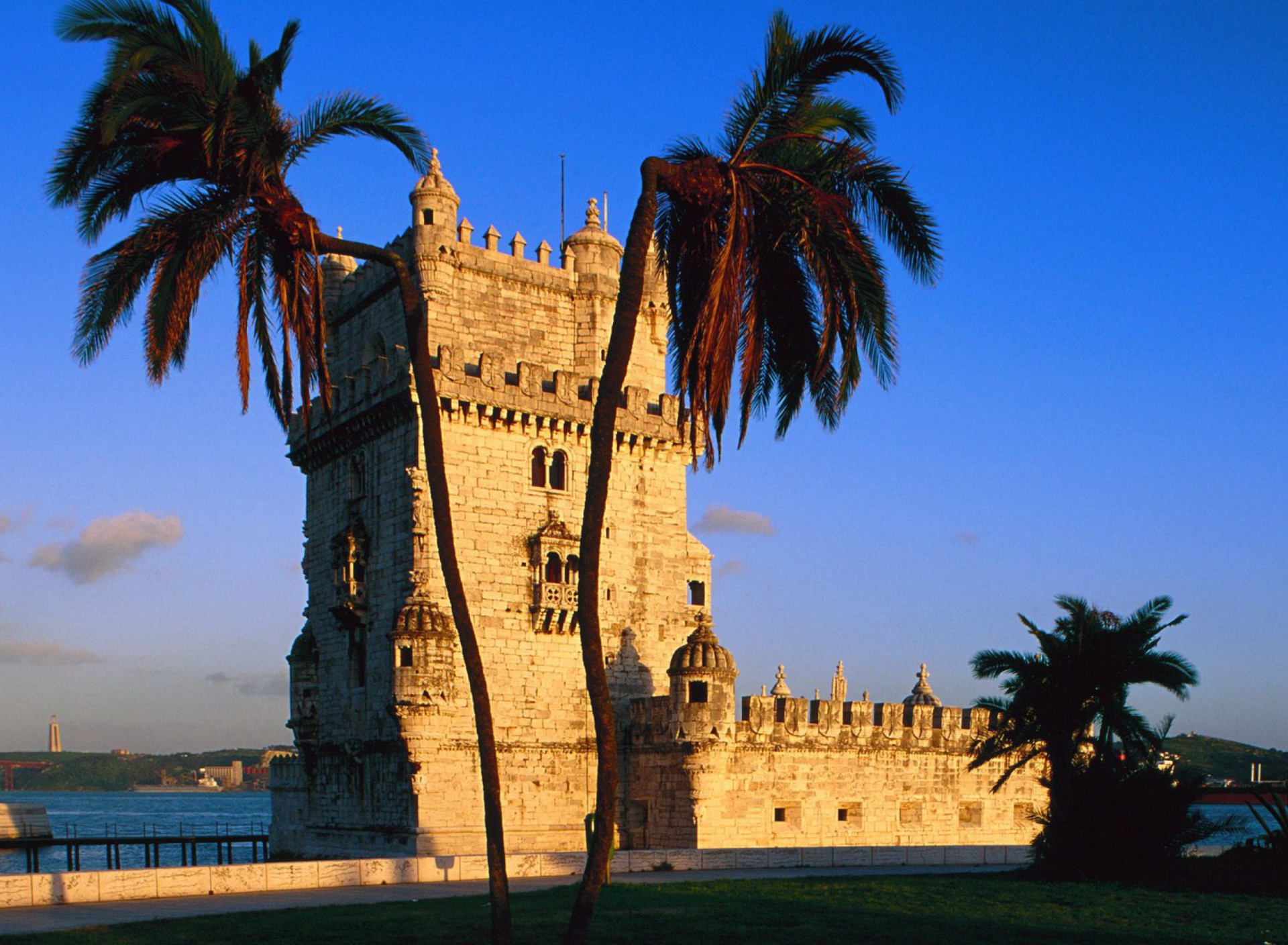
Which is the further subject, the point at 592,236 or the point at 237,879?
the point at 592,236

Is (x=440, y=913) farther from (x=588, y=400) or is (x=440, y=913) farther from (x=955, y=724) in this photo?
(x=955, y=724)

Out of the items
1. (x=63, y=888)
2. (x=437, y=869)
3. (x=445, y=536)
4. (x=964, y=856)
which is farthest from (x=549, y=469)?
(x=445, y=536)

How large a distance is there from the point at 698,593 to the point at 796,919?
1977 centimetres

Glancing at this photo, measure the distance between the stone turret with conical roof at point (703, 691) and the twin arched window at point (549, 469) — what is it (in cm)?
576

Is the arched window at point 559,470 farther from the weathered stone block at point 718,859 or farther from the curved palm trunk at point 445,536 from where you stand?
the curved palm trunk at point 445,536

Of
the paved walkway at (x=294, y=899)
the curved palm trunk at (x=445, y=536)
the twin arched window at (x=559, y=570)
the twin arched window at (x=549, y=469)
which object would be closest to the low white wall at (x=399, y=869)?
the paved walkway at (x=294, y=899)

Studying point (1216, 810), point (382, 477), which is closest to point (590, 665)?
point (382, 477)

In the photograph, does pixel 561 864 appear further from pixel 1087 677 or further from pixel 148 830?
pixel 148 830

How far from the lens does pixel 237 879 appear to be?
2592 cm

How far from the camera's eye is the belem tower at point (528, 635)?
35.4 m

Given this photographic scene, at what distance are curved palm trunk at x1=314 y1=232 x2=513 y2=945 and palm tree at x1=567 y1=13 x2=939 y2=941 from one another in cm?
130

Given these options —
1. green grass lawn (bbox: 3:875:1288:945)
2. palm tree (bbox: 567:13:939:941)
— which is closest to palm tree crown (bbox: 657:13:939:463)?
palm tree (bbox: 567:13:939:941)

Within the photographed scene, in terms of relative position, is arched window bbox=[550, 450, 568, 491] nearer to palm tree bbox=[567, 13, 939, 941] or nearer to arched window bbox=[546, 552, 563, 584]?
arched window bbox=[546, 552, 563, 584]

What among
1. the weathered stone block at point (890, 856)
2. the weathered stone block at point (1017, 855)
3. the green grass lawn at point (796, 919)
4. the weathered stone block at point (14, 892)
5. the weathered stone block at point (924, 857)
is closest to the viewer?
the green grass lawn at point (796, 919)
